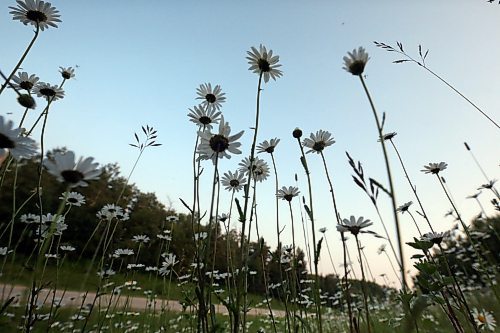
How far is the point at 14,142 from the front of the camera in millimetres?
1323

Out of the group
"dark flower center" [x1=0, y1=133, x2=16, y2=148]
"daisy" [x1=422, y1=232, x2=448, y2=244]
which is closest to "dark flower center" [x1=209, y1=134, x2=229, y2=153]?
"dark flower center" [x1=0, y1=133, x2=16, y2=148]

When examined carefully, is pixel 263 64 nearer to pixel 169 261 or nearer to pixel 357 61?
pixel 357 61

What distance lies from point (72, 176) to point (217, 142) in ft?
2.57

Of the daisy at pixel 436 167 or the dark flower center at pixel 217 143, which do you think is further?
the daisy at pixel 436 167

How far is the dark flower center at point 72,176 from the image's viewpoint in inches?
46.8

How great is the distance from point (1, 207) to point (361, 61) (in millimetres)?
17172

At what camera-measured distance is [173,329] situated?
4516 mm

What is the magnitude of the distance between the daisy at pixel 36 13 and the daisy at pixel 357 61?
2.32 m

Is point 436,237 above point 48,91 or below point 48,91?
below

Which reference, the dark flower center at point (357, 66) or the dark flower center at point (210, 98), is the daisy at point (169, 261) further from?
the dark flower center at point (357, 66)

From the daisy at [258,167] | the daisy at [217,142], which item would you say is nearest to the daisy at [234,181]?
the daisy at [258,167]

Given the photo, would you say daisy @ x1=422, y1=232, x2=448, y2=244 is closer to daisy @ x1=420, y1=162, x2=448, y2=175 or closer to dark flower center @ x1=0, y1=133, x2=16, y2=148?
daisy @ x1=420, y1=162, x2=448, y2=175

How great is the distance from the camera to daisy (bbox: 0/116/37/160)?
1.30 m

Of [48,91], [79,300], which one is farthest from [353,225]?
[79,300]
